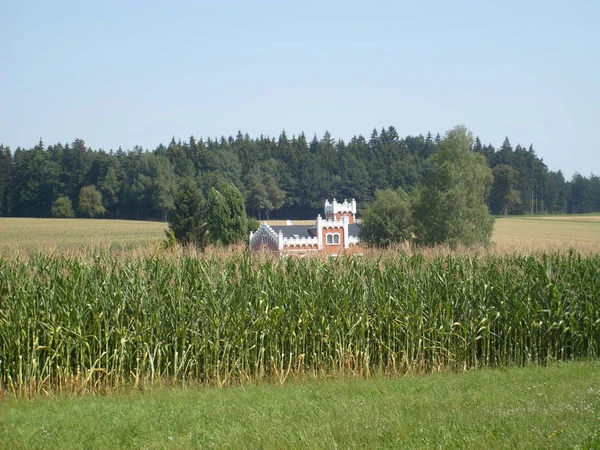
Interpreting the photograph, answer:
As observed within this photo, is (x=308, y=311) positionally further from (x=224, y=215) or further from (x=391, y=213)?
(x=224, y=215)

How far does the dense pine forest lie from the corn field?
3234 inches

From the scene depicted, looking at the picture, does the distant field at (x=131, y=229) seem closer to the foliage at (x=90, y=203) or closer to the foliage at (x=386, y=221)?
the foliage at (x=90, y=203)

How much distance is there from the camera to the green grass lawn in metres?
8.29

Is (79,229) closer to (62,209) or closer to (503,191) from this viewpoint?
(62,209)

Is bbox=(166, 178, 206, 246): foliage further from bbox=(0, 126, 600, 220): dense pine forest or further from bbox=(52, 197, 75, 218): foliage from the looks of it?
bbox=(52, 197, 75, 218): foliage

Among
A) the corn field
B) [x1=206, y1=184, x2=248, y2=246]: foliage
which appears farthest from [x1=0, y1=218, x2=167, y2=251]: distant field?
the corn field

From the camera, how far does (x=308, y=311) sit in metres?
14.1

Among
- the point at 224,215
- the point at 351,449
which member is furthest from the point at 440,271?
the point at 224,215

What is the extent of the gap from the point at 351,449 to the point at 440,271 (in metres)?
7.86

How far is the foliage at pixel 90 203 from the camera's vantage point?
10250 centimetres

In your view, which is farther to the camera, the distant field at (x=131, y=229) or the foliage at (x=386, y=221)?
the distant field at (x=131, y=229)

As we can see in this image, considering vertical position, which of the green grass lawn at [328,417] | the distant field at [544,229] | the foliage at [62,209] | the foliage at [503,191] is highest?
the foliage at [503,191]

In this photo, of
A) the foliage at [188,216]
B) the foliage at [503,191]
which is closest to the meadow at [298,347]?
the foliage at [188,216]

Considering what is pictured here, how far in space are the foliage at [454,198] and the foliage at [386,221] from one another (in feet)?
16.8
